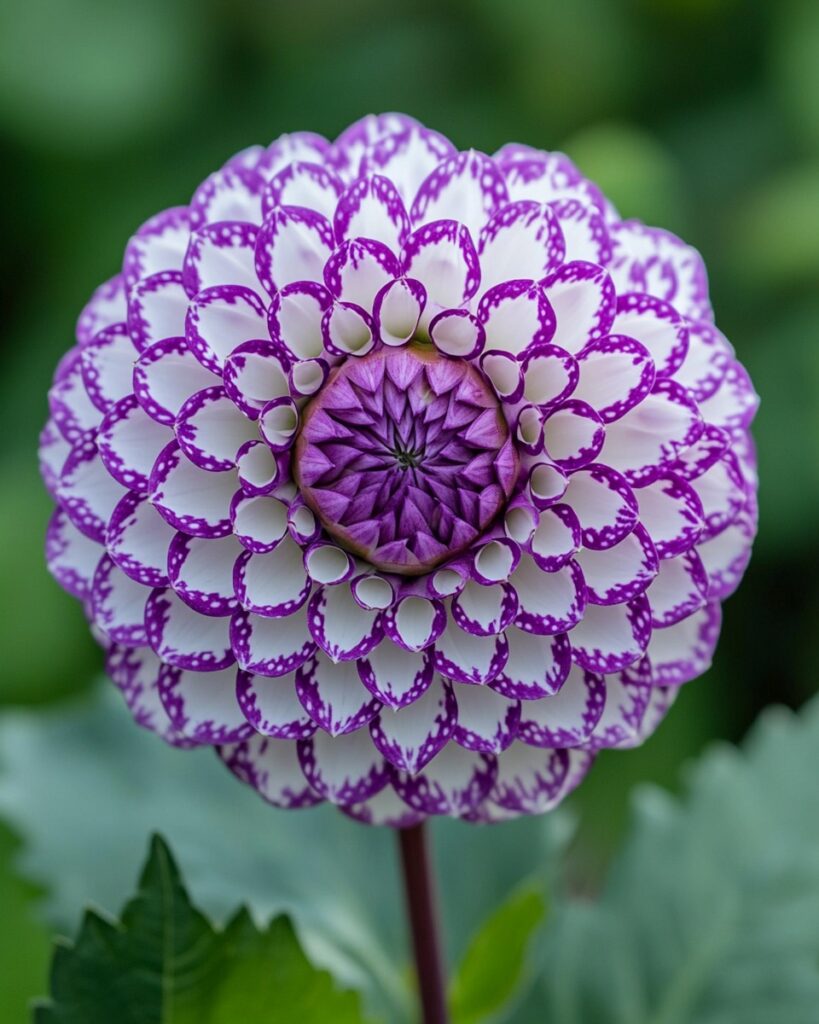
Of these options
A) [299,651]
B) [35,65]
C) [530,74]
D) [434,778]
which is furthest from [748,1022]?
[35,65]

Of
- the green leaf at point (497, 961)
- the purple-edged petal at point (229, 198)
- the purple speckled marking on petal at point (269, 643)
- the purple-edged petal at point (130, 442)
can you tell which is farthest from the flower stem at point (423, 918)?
the purple-edged petal at point (229, 198)

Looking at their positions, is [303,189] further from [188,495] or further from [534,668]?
[534,668]

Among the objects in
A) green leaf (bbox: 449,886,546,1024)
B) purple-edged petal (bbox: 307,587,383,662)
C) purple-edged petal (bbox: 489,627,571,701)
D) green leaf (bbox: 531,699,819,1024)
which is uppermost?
purple-edged petal (bbox: 307,587,383,662)

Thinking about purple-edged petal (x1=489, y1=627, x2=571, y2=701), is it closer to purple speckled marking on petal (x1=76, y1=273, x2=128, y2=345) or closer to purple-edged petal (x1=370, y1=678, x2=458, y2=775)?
purple-edged petal (x1=370, y1=678, x2=458, y2=775)

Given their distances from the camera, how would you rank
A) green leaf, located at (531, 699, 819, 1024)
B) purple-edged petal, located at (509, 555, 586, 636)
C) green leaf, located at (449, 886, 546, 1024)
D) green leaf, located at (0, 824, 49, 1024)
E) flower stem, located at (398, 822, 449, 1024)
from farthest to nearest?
green leaf, located at (0, 824, 49, 1024), green leaf, located at (531, 699, 819, 1024), green leaf, located at (449, 886, 546, 1024), flower stem, located at (398, 822, 449, 1024), purple-edged petal, located at (509, 555, 586, 636)

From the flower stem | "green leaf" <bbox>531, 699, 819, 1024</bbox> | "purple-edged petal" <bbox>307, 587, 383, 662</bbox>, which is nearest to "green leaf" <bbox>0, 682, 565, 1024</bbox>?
"green leaf" <bbox>531, 699, 819, 1024</bbox>

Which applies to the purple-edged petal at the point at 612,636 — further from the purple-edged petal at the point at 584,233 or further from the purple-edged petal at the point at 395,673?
the purple-edged petal at the point at 584,233

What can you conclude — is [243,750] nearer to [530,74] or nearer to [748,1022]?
[748,1022]
